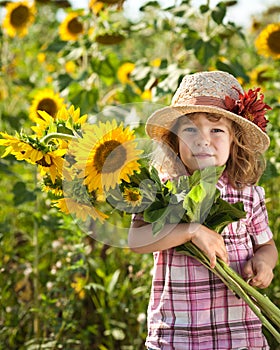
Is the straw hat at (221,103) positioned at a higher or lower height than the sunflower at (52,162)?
higher

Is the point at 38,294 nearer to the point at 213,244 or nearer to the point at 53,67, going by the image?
the point at 213,244

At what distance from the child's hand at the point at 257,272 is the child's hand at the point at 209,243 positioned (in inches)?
5.8

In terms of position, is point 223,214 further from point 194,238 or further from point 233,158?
point 233,158

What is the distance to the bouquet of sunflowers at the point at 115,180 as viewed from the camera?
1.29m

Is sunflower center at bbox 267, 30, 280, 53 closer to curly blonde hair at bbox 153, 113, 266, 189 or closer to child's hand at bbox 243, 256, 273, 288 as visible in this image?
curly blonde hair at bbox 153, 113, 266, 189

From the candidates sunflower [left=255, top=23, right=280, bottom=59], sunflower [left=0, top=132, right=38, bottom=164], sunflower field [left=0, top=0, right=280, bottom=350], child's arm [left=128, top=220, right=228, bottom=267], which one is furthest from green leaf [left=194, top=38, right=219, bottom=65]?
sunflower [left=0, top=132, right=38, bottom=164]

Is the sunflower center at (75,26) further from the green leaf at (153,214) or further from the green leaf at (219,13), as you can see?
the green leaf at (153,214)

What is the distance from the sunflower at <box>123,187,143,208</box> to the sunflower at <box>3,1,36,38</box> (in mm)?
1991

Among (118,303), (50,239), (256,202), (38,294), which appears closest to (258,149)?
(256,202)

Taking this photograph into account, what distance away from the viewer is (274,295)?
92.6 inches

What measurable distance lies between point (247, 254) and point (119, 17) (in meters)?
1.46

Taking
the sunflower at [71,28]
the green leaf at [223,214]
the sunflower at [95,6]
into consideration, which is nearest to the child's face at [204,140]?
the green leaf at [223,214]

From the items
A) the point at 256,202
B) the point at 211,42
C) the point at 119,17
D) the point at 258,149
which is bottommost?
the point at 256,202

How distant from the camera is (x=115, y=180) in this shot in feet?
4.32
